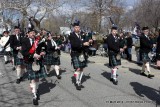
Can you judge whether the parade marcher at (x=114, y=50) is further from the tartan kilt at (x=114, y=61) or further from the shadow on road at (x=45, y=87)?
the shadow on road at (x=45, y=87)

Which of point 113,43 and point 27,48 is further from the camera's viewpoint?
point 113,43

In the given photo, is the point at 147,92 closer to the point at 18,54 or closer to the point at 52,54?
the point at 52,54

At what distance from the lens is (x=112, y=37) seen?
392 inches

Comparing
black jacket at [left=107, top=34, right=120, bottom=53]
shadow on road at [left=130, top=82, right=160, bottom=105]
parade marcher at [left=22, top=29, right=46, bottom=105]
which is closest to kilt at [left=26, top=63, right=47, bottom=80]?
parade marcher at [left=22, top=29, right=46, bottom=105]

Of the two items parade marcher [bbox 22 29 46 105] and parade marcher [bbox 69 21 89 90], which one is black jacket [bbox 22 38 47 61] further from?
parade marcher [bbox 69 21 89 90]

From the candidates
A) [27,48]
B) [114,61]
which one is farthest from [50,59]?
[27,48]

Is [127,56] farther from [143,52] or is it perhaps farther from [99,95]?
[99,95]

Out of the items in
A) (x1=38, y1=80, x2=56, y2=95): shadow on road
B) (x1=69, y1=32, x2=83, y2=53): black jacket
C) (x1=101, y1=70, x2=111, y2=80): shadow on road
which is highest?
(x1=69, y1=32, x2=83, y2=53): black jacket

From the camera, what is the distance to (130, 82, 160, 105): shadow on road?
789 cm

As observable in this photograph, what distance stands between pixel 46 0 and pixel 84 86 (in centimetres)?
1523

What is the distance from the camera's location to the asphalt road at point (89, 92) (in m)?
7.54

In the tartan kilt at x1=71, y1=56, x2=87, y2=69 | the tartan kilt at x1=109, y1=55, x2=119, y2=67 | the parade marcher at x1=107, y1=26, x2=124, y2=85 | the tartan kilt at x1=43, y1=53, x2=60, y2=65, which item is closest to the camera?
the tartan kilt at x1=71, y1=56, x2=87, y2=69

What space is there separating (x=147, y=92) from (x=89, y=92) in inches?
60.8

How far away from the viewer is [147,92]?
8.63 m
